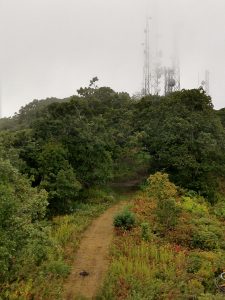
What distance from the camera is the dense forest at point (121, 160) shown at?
1958 cm

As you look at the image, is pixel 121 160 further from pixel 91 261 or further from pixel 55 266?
pixel 55 266

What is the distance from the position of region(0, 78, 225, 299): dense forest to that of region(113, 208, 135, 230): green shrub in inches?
41.7

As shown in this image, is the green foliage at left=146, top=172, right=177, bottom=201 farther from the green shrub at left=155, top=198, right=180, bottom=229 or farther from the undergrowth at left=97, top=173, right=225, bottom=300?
the green shrub at left=155, top=198, right=180, bottom=229

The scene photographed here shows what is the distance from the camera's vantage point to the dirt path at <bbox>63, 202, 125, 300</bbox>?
1534 centimetres

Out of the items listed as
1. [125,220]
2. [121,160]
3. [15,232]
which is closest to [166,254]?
[125,220]

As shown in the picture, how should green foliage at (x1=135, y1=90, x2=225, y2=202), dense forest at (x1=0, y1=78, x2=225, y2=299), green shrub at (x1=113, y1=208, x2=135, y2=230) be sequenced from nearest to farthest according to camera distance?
dense forest at (x1=0, y1=78, x2=225, y2=299) → green shrub at (x1=113, y1=208, x2=135, y2=230) → green foliage at (x1=135, y1=90, x2=225, y2=202)

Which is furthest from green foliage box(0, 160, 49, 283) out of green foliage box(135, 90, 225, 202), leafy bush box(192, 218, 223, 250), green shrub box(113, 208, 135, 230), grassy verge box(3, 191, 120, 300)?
green foliage box(135, 90, 225, 202)

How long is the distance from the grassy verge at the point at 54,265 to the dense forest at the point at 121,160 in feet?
0.19

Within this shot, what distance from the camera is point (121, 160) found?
3098cm

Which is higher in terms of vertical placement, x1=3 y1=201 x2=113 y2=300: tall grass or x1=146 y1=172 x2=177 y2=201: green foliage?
x1=146 y1=172 x2=177 y2=201: green foliage

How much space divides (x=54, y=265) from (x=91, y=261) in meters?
1.94

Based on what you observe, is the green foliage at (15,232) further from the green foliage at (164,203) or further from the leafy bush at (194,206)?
the leafy bush at (194,206)

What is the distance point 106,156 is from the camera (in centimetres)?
2722

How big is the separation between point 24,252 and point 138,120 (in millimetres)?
21769
